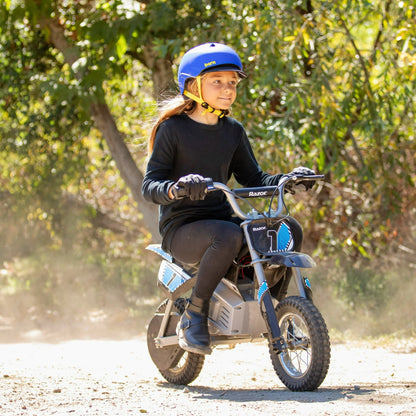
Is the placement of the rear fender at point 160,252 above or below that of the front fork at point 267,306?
above

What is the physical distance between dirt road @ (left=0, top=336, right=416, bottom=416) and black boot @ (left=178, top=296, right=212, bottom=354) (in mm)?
279

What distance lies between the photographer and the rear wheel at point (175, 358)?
4883 millimetres

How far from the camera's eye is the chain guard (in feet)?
16.3

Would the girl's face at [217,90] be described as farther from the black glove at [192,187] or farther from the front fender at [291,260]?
the front fender at [291,260]

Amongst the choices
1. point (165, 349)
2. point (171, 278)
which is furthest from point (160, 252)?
point (165, 349)

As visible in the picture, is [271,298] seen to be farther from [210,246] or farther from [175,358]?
[175,358]

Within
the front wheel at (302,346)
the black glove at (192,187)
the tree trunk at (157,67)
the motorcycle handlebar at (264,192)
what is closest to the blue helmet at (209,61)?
the motorcycle handlebar at (264,192)

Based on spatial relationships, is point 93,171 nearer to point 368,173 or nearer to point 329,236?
point 329,236

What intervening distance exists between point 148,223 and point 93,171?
2.48 meters

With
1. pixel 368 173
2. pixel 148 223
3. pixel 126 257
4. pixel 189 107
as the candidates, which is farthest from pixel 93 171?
pixel 189 107

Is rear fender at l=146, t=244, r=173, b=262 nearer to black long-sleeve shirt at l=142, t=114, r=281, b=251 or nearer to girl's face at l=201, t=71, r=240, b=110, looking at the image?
black long-sleeve shirt at l=142, t=114, r=281, b=251

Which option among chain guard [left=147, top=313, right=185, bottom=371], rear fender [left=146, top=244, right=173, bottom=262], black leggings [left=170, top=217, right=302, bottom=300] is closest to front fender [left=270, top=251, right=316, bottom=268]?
black leggings [left=170, top=217, right=302, bottom=300]

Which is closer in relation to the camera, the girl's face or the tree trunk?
the girl's face

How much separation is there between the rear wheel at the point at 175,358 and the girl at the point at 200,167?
17.2 inches
